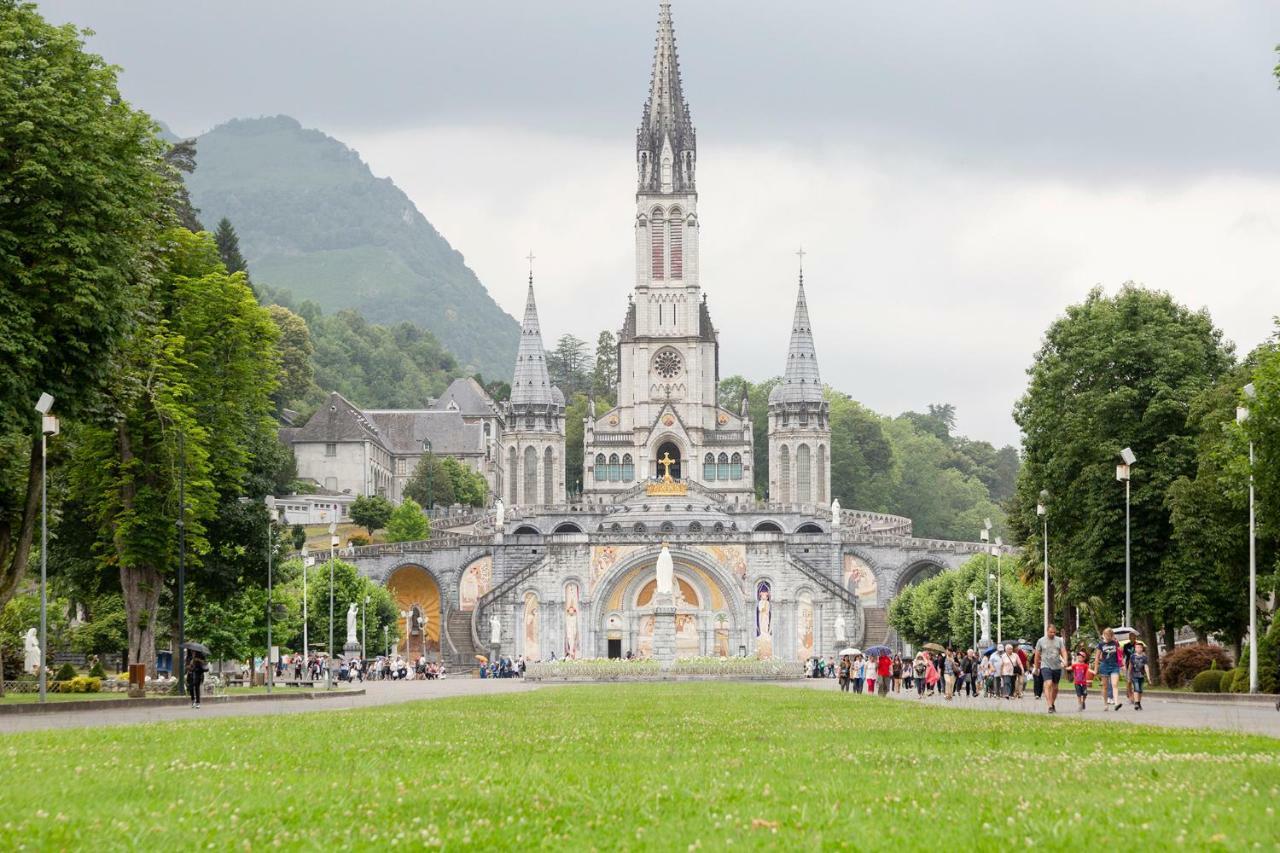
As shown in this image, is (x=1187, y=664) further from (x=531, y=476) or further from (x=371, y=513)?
(x=531, y=476)

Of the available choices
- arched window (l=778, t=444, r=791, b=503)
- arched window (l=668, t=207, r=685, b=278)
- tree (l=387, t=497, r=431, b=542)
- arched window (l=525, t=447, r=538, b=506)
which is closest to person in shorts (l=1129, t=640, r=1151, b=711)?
tree (l=387, t=497, r=431, b=542)

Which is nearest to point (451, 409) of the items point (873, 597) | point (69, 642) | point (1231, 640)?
point (873, 597)

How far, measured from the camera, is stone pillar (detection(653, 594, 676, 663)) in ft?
278

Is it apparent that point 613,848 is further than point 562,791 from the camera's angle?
No

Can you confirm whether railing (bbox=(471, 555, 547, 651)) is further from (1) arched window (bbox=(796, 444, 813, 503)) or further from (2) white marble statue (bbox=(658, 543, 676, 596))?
(1) arched window (bbox=(796, 444, 813, 503))

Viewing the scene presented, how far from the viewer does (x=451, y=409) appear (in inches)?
7712

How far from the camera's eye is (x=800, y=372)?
147625 millimetres

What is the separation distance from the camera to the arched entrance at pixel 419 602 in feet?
380

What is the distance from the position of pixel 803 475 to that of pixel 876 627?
3291 centimetres

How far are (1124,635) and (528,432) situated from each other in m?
107

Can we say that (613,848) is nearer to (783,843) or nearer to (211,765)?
(783,843)

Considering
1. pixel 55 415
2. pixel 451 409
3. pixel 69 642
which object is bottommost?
pixel 69 642

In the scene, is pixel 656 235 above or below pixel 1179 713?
above

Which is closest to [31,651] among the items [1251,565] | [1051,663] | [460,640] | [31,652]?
[31,652]
